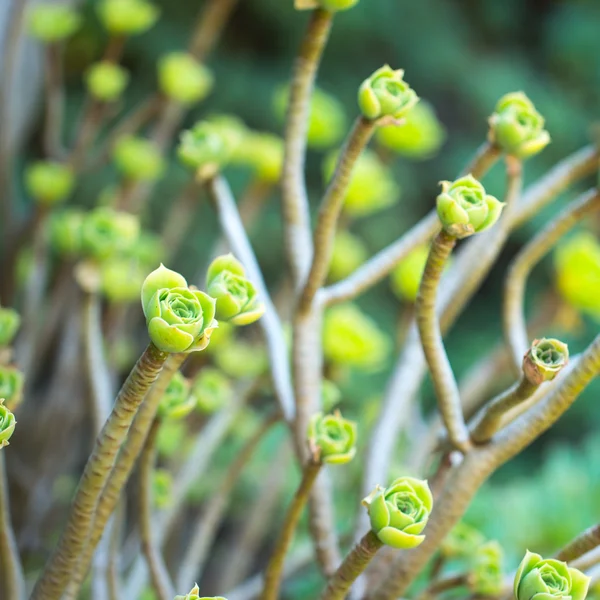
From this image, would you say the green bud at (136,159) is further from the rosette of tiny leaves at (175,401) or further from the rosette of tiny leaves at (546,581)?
the rosette of tiny leaves at (546,581)

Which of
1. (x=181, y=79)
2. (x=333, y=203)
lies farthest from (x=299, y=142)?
(x=181, y=79)

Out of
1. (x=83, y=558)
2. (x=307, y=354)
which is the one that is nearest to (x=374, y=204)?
(x=307, y=354)

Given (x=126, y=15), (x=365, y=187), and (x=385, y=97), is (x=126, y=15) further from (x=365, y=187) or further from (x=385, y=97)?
(x=385, y=97)

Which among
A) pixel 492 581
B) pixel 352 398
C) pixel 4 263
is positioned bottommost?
pixel 352 398

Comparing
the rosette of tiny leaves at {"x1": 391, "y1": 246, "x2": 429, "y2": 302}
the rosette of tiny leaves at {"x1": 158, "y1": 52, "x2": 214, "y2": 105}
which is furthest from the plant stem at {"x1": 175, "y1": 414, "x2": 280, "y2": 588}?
the rosette of tiny leaves at {"x1": 158, "y1": 52, "x2": 214, "y2": 105}

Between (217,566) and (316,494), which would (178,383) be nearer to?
(316,494)

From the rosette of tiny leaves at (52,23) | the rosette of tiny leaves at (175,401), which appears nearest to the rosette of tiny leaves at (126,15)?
the rosette of tiny leaves at (52,23)
